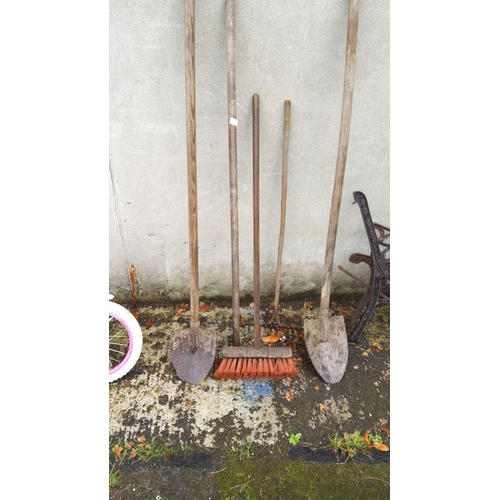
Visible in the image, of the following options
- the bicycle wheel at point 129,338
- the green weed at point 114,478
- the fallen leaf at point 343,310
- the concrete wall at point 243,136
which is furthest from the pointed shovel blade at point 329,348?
the green weed at point 114,478

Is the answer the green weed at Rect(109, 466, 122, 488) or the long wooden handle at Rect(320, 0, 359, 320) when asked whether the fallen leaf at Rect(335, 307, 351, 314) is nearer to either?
the long wooden handle at Rect(320, 0, 359, 320)

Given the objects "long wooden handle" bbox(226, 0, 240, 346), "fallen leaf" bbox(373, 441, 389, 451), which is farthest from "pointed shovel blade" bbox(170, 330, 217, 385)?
"fallen leaf" bbox(373, 441, 389, 451)

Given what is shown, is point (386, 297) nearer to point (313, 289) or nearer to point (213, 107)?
point (313, 289)

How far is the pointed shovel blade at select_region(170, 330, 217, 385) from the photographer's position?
2184mm

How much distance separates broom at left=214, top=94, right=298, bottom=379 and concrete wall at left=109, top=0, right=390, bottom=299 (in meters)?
0.26

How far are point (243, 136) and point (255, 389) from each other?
5.49 ft

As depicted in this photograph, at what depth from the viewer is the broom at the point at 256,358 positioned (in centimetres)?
212

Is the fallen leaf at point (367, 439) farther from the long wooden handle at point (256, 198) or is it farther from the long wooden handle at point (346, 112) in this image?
the long wooden handle at point (346, 112)

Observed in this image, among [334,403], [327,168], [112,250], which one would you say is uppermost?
[327,168]

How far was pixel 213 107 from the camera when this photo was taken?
6.95ft

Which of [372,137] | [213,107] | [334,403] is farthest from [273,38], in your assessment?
[334,403]

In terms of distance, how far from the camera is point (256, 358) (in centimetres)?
223
